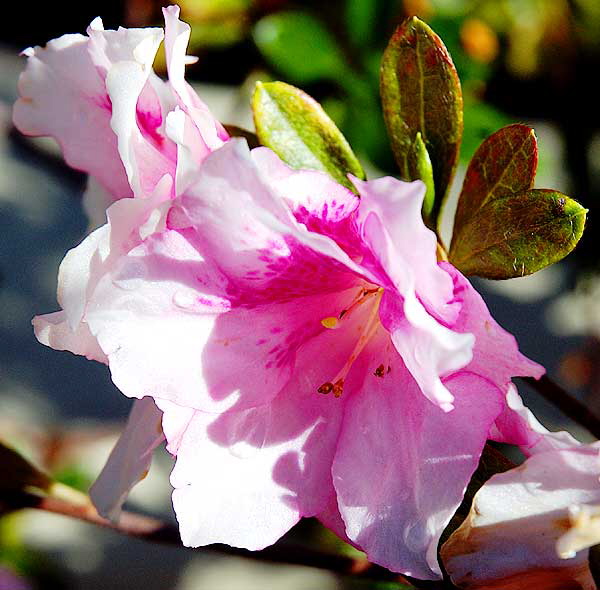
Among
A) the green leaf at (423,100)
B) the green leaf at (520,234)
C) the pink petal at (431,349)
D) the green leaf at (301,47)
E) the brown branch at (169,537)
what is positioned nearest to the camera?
the pink petal at (431,349)

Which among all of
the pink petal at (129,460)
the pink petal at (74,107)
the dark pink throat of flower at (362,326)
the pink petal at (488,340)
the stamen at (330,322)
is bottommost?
the pink petal at (129,460)

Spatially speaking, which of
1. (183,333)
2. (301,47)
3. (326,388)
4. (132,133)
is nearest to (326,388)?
(326,388)

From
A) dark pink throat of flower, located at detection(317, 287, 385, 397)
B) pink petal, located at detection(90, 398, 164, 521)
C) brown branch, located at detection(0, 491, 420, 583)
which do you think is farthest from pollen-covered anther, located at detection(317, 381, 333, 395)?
brown branch, located at detection(0, 491, 420, 583)

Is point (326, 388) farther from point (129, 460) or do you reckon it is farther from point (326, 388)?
point (129, 460)

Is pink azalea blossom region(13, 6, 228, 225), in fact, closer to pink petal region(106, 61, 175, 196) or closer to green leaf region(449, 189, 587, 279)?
pink petal region(106, 61, 175, 196)

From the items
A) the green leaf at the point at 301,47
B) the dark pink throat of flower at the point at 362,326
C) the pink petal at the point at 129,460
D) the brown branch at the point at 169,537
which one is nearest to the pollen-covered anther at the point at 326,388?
the dark pink throat of flower at the point at 362,326

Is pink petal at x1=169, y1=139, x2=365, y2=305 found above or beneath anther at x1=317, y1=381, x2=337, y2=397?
above

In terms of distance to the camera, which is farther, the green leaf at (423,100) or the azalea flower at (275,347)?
the green leaf at (423,100)

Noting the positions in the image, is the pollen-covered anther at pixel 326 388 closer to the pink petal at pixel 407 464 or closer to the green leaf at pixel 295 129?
the pink petal at pixel 407 464
